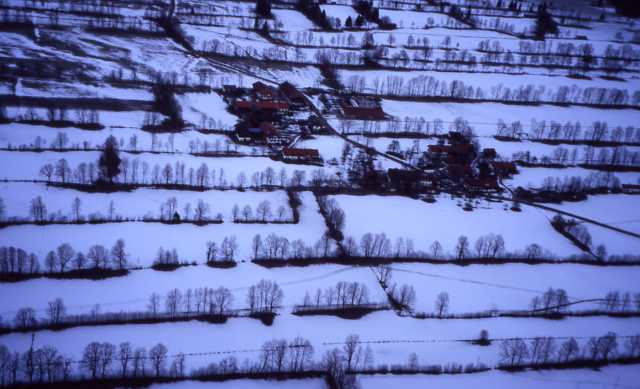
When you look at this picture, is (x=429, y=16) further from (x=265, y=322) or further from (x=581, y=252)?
(x=265, y=322)

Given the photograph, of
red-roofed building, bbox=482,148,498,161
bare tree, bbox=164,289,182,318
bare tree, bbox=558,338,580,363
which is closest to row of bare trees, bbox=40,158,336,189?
bare tree, bbox=164,289,182,318

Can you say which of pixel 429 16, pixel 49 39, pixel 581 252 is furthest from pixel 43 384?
pixel 429 16

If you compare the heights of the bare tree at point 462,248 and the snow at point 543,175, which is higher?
the snow at point 543,175

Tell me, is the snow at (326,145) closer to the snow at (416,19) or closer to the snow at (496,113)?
the snow at (496,113)

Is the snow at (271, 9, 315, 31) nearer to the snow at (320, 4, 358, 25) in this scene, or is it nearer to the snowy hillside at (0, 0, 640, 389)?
the snowy hillside at (0, 0, 640, 389)

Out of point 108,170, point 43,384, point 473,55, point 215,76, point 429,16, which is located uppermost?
point 429,16

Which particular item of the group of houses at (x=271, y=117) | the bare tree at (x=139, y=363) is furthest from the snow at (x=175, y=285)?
the group of houses at (x=271, y=117)
